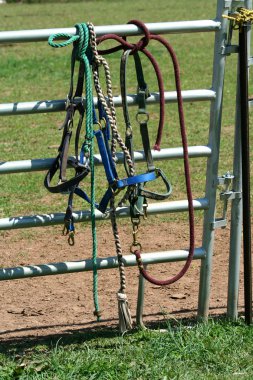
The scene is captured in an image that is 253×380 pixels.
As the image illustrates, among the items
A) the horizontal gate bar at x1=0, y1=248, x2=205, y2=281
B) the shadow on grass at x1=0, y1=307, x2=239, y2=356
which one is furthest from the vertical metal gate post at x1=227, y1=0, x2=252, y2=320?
the horizontal gate bar at x1=0, y1=248, x2=205, y2=281

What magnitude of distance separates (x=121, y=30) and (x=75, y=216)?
32.5 inches

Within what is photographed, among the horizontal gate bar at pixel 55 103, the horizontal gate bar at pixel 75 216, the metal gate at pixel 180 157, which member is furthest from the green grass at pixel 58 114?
the horizontal gate bar at pixel 55 103

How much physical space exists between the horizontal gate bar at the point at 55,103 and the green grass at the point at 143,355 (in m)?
1.02

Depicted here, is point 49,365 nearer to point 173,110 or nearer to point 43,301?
point 43,301

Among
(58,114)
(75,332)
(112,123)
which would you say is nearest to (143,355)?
(75,332)

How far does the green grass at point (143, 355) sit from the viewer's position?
3.62 m

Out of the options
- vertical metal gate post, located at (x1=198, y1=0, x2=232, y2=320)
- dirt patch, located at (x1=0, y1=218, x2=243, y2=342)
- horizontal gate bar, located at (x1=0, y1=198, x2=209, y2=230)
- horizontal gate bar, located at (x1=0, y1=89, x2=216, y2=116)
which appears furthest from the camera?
dirt patch, located at (x1=0, y1=218, x2=243, y2=342)

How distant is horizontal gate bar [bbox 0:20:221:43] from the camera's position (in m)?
3.68

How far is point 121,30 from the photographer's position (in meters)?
3.81

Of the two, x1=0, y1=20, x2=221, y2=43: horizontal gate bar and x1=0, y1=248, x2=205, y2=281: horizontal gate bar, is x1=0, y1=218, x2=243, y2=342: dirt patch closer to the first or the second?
x1=0, y1=248, x2=205, y2=281: horizontal gate bar

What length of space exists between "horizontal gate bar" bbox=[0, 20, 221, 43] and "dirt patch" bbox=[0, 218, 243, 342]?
1.42m

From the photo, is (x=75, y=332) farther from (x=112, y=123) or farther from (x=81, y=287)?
(x=112, y=123)

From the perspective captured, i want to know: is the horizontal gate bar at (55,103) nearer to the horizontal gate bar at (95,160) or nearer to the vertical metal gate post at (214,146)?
the vertical metal gate post at (214,146)

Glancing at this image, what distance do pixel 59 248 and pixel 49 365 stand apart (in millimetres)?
2150
